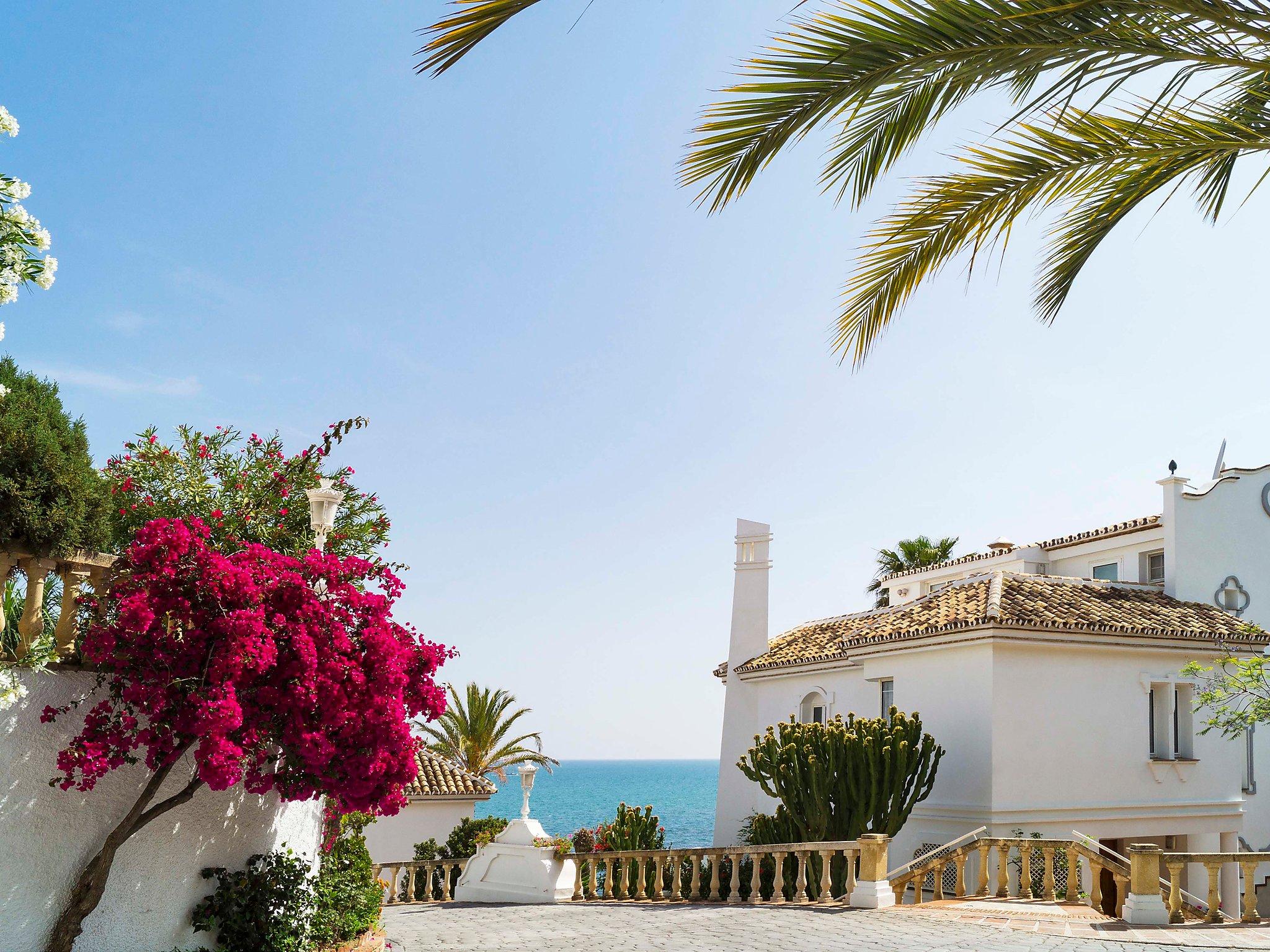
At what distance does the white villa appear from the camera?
818 inches

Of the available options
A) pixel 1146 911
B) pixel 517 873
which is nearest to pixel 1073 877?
pixel 1146 911

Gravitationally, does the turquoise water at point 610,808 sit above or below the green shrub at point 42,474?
below

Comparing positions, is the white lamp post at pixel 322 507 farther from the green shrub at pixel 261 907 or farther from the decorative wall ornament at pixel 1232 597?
the decorative wall ornament at pixel 1232 597

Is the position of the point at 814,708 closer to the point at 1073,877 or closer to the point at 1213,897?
the point at 1073,877

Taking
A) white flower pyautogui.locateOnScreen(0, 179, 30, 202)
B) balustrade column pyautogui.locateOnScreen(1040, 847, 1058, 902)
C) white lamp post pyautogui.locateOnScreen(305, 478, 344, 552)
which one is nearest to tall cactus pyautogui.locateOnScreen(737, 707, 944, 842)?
balustrade column pyautogui.locateOnScreen(1040, 847, 1058, 902)

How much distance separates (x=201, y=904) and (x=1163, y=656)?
64.4 feet

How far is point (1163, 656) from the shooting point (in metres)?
22.6

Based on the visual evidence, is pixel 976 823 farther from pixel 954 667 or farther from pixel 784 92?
pixel 784 92

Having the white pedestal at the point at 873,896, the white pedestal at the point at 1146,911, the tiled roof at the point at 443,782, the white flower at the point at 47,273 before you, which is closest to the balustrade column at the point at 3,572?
the white flower at the point at 47,273

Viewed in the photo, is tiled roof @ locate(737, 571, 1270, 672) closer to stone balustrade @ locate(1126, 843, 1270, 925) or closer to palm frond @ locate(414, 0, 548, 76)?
stone balustrade @ locate(1126, 843, 1270, 925)

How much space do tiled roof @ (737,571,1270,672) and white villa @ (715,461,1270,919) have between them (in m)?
0.05

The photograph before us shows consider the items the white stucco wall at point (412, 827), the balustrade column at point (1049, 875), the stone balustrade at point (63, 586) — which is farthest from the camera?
the white stucco wall at point (412, 827)

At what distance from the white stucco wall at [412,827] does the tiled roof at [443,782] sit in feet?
0.74

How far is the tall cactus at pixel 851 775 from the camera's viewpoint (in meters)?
19.7
